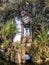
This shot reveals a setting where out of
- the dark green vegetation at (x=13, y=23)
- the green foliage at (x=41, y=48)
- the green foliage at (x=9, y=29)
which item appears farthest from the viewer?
the green foliage at (x=9, y=29)

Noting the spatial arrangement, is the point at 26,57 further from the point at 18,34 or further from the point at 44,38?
the point at 18,34

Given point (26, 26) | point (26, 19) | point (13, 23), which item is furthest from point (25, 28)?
point (13, 23)

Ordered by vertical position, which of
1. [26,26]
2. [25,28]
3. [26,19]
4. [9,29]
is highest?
[26,19]

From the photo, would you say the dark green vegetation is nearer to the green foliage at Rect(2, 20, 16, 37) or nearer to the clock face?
the green foliage at Rect(2, 20, 16, 37)

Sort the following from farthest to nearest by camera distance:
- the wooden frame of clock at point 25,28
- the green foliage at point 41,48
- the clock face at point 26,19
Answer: the clock face at point 26,19 → the wooden frame of clock at point 25,28 → the green foliage at point 41,48

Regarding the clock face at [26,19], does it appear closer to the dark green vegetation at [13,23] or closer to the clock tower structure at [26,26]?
the clock tower structure at [26,26]

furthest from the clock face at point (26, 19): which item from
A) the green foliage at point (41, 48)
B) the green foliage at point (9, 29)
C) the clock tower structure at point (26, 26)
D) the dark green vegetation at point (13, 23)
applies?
the green foliage at point (41, 48)

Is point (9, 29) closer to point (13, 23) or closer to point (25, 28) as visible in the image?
point (13, 23)

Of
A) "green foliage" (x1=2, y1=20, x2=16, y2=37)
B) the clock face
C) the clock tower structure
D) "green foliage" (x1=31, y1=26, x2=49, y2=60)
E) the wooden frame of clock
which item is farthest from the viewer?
the clock face

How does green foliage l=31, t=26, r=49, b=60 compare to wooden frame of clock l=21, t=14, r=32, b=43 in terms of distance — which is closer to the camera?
green foliage l=31, t=26, r=49, b=60

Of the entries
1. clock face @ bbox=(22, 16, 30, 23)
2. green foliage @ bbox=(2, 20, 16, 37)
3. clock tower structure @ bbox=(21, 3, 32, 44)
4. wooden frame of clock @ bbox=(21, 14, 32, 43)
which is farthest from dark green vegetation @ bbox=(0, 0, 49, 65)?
clock face @ bbox=(22, 16, 30, 23)

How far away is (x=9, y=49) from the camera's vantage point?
64.3ft

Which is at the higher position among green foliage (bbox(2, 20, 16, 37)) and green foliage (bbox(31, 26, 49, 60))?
green foliage (bbox(2, 20, 16, 37))

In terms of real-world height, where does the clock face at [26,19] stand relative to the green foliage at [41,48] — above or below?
above
